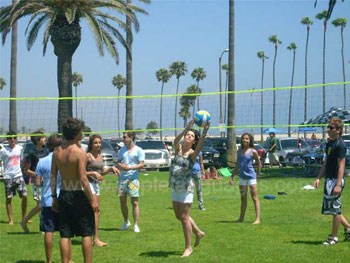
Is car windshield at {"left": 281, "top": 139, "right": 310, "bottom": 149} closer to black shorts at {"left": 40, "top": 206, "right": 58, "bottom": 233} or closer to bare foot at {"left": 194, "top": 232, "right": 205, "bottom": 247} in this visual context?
bare foot at {"left": 194, "top": 232, "right": 205, "bottom": 247}

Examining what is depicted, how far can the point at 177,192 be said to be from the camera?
757cm

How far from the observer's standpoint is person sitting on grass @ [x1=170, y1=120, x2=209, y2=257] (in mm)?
7531

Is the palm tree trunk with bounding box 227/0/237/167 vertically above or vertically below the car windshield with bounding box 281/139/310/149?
above

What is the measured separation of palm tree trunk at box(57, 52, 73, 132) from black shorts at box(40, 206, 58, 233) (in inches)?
540

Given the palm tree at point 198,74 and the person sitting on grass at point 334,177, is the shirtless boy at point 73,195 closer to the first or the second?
the person sitting on grass at point 334,177

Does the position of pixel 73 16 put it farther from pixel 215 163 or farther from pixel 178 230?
pixel 178 230

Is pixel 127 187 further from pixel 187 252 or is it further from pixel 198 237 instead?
pixel 187 252

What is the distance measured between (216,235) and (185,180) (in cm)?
174

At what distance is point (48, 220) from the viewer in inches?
282

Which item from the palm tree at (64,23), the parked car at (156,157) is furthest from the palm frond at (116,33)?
the parked car at (156,157)

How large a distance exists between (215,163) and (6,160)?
1627 centimetres

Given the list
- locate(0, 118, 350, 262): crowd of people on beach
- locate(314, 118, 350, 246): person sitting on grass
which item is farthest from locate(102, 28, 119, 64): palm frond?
locate(314, 118, 350, 246): person sitting on grass

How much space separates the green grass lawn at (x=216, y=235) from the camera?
749cm

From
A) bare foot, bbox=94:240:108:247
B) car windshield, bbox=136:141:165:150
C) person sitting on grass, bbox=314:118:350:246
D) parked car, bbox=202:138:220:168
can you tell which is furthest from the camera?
car windshield, bbox=136:141:165:150
